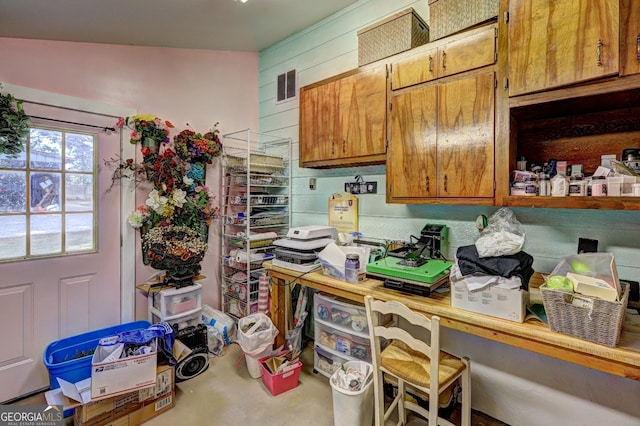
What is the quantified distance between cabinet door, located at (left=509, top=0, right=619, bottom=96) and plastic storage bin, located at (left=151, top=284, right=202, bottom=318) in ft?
8.64

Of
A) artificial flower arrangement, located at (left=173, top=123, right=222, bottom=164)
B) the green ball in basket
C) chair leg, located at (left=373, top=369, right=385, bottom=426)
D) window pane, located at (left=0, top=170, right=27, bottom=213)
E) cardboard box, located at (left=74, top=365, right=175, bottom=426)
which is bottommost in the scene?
cardboard box, located at (left=74, top=365, right=175, bottom=426)

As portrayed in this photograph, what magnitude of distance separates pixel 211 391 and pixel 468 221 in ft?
7.02

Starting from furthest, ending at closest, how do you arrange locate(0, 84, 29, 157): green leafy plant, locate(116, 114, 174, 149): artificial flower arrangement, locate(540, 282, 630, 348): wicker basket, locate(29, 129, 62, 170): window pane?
locate(116, 114, 174, 149): artificial flower arrangement < locate(29, 129, 62, 170): window pane < locate(0, 84, 29, 157): green leafy plant < locate(540, 282, 630, 348): wicker basket

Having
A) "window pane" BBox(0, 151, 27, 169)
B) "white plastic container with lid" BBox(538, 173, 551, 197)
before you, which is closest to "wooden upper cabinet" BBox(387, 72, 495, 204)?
"white plastic container with lid" BBox(538, 173, 551, 197)

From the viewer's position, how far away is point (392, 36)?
6.73 feet

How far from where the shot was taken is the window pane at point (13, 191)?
206cm

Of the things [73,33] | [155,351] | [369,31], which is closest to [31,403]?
[155,351]

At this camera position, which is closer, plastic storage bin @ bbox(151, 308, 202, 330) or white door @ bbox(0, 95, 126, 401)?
white door @ bbox(0, 95, 126, 401)

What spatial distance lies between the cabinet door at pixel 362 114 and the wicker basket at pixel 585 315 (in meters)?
1.29

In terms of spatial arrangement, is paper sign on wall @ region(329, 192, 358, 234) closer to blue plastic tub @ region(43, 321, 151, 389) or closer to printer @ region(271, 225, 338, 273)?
printer @ region(271, 225, 338, 273)

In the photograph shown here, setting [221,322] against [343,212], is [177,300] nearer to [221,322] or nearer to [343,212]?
[221,322]

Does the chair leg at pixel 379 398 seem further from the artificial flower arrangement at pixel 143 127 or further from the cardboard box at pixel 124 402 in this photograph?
the artificial flower arrangement at pixel 143 127

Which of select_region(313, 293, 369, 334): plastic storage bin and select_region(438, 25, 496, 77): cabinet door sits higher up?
select_region(438, 25, 496, 77): cabinet door

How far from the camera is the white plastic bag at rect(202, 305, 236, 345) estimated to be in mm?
2768
